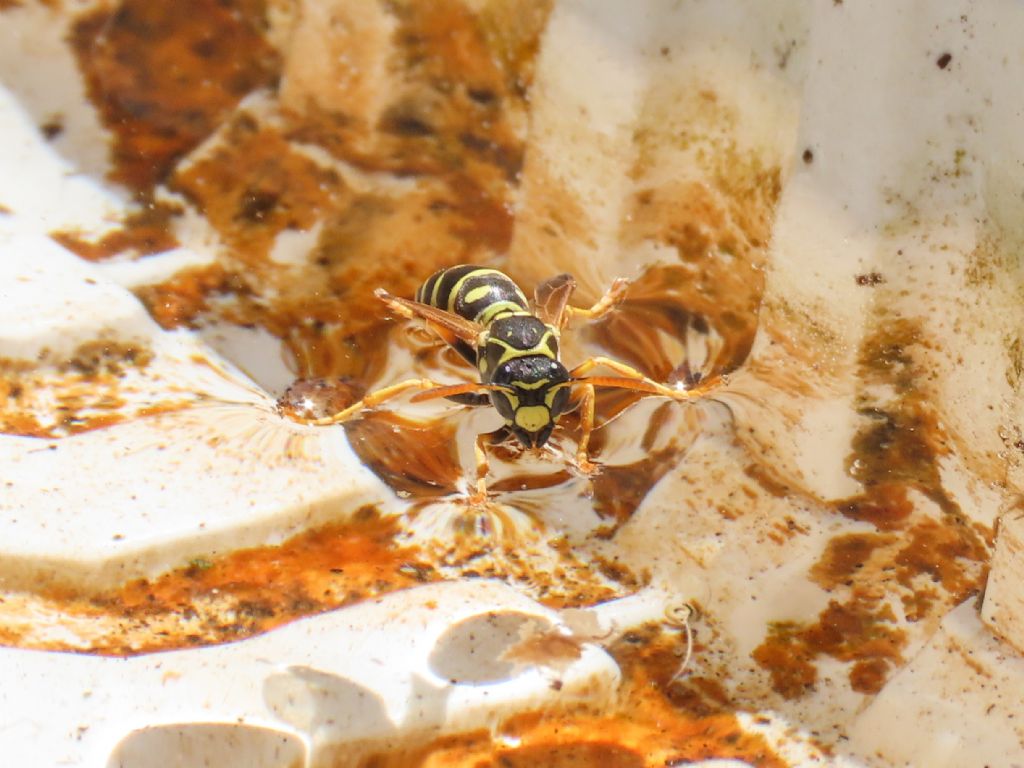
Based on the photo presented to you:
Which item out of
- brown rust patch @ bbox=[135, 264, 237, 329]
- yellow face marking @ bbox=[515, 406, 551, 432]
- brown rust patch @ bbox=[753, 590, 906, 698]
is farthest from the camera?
brown rust patch @ bbox=[135, 264, 237, 329]

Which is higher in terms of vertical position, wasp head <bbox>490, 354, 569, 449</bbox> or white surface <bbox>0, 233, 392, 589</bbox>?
wasp head <bbox>490, 354, 569, 449</bbox>

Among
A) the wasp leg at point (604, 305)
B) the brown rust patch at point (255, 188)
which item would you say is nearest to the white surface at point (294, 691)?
the wasp leg at point (604, 305)

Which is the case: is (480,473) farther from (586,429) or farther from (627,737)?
(627,737)

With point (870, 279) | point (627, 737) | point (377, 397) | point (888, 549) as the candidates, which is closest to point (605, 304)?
point (377, 397)

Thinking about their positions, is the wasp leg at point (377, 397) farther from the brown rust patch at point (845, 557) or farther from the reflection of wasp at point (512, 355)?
the brown rust patch at point (845, 557)

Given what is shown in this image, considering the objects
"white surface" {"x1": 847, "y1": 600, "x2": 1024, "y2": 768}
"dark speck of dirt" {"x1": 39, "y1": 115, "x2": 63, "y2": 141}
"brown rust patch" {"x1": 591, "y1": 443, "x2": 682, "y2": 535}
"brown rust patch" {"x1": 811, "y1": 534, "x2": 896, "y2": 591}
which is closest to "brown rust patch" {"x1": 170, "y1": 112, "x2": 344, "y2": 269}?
"dark speck of dirt" {"x1": 39, "y1": 115, "x2": 63, "y2": 141}

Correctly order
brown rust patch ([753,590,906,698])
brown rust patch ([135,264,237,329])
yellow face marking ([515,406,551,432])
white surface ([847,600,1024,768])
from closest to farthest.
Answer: white surface ([847,600,1024,768]) → brown rust patch ([753,590,906,698]) → yellow face marking ([515,406,551,432]) → brown rust patch ([135,264,237,329])

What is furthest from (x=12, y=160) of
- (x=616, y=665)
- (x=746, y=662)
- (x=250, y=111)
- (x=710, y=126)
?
(x=746, y=662)

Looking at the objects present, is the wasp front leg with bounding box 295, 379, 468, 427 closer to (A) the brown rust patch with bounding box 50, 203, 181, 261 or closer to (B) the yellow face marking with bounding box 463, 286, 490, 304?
(B) the yellow face marking with bounding box 463, 286, 490, 304
